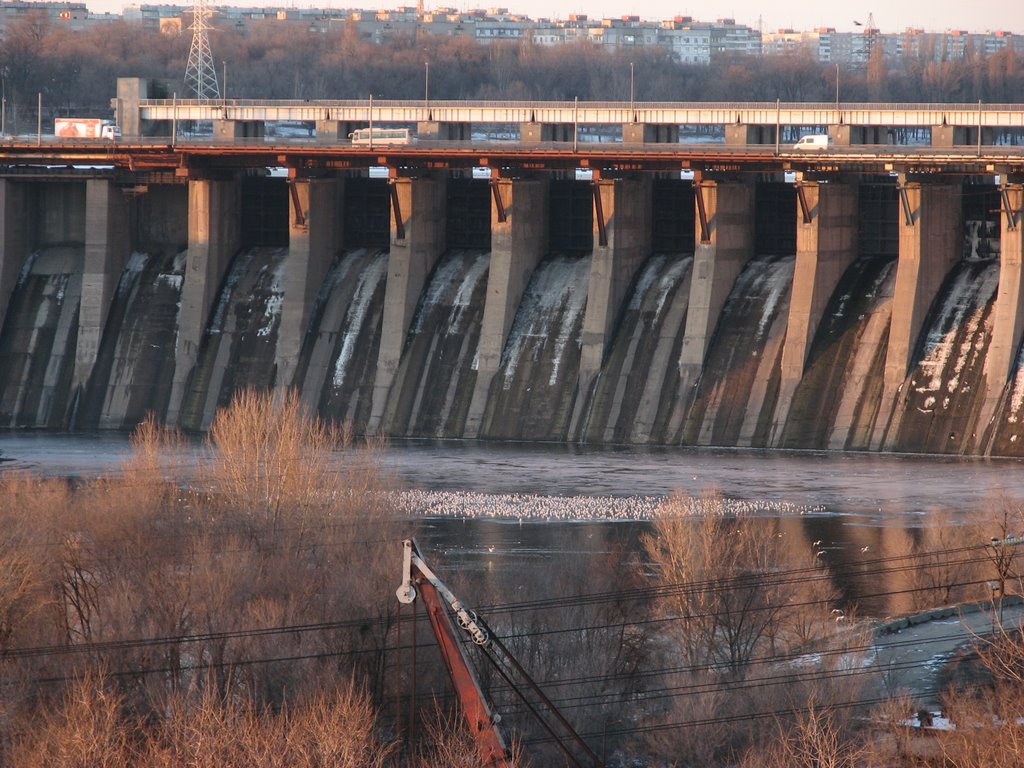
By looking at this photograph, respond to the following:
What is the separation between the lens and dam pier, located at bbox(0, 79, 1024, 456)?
60.6 meters

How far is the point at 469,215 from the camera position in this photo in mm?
70562

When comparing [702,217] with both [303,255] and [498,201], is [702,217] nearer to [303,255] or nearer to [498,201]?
[498,201]

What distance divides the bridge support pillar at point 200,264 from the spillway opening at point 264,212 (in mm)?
1023

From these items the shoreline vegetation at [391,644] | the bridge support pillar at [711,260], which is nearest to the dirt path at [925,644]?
the shoreline vegetation at [391,644]

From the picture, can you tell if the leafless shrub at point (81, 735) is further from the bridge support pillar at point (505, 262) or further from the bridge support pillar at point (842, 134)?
the bridge support pillar at point (842, 134)

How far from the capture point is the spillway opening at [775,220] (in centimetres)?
6619

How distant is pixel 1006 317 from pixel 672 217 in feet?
45.3

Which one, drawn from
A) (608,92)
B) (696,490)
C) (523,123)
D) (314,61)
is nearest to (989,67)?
(608,92)

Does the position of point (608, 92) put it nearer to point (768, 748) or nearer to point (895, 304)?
point (895, 304)

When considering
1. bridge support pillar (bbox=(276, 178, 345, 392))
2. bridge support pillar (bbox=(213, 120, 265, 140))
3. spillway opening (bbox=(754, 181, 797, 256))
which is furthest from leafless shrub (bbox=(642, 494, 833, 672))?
Result: bridge support pillar (bbox=(213, 120, 265, 140))

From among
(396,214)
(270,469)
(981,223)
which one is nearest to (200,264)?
(396,214)

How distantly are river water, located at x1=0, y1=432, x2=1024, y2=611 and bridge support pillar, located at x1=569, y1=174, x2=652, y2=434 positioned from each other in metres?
3.26

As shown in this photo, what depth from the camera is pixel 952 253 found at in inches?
2436

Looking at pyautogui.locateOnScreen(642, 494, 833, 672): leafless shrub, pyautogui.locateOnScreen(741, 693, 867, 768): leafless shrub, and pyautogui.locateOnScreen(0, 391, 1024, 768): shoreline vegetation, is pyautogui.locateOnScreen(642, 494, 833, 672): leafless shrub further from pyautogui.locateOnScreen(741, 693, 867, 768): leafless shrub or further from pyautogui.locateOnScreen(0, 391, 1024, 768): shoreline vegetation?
pyautogui.locateOnScreen(741, 693, 867, 768): leafless shrub
